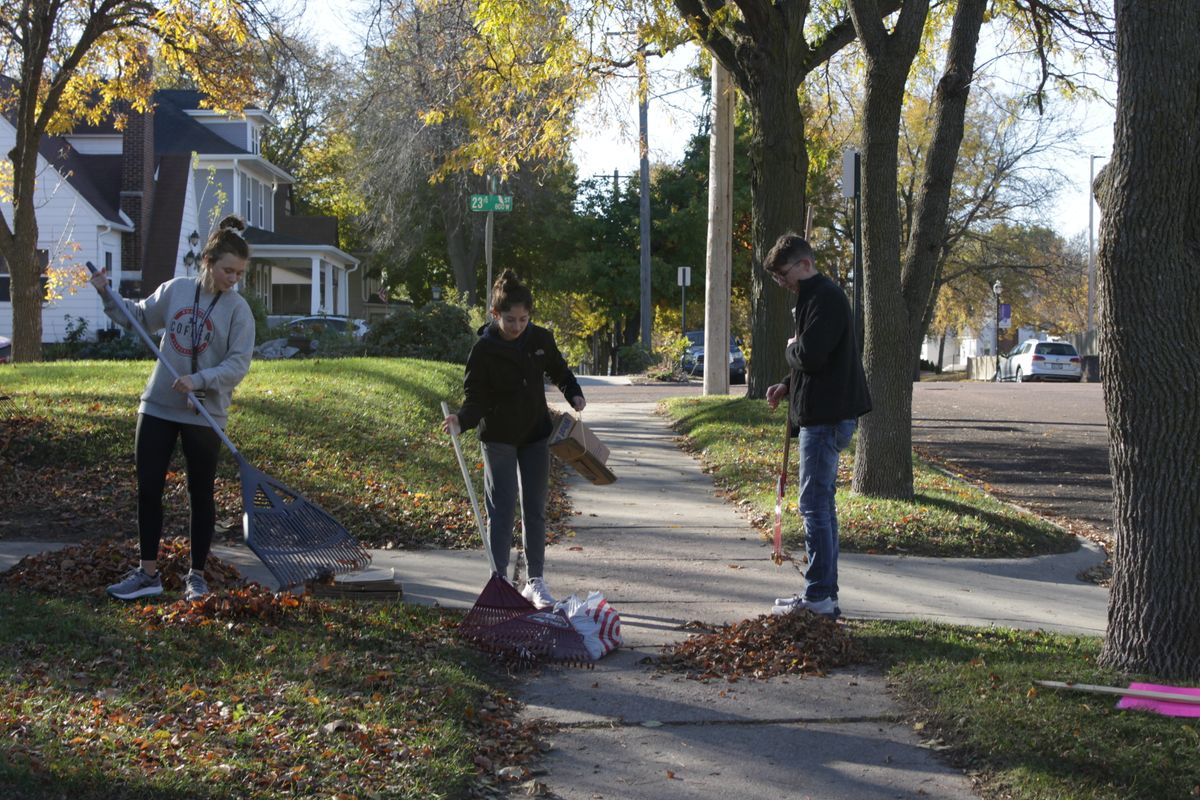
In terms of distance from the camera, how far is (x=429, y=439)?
517 inches

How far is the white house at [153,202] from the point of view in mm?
33594

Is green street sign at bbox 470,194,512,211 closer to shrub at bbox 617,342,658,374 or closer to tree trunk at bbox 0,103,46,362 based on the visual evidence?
tree trunk at bbox 0,103,46,362

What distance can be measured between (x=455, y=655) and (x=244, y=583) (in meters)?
1.61

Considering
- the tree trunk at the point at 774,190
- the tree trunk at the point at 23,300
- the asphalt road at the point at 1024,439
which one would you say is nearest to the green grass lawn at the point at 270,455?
the tree trunk at the point at 774,190

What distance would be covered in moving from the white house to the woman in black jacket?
2327 centimetres

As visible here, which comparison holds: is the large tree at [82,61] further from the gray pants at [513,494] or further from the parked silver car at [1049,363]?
the parked silver car at [1049,363]

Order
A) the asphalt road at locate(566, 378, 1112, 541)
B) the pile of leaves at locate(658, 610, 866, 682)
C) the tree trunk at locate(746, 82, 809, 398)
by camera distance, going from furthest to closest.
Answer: the tree trunk at locate(746, 82, 809, 398) → the asphalt road at locate(566, 378, 1112, 541) → the pile of leaves at locate(658, 610, 866, 682)

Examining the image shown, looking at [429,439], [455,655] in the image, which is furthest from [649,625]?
[429,439]

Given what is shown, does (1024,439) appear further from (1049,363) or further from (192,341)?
(1049,363)

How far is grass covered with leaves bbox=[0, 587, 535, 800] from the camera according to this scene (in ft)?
13.9

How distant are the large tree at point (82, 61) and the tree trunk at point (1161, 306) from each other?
51.9 ft

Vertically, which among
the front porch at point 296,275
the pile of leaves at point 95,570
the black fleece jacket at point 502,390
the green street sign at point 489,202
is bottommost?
the pile of leaves at point 95,570

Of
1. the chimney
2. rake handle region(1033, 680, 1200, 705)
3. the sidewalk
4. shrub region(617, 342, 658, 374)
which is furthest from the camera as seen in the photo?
the chimney

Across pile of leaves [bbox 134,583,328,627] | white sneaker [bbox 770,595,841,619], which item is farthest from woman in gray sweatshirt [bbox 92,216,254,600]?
white sneaker [bbox 770,595,841,619]
